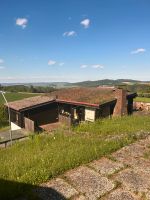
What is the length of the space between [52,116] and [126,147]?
68.1 ft

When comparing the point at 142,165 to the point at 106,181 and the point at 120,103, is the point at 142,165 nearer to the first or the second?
the point at 106,181

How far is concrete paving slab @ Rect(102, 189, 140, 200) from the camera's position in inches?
140

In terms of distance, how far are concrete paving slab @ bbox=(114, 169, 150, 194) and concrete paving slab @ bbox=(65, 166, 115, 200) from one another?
28 centimetres

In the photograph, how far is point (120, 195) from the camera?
3643mm

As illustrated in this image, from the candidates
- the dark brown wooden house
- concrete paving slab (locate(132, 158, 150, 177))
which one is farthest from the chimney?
concrete paving slab (locate(132, 158, 150, 177))

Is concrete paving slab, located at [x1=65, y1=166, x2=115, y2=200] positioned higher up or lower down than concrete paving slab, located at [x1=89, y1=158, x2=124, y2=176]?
lower down

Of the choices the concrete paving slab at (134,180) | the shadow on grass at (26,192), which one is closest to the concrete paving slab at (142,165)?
the concrete paving slab at (134,180)

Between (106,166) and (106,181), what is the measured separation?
734 millimetres

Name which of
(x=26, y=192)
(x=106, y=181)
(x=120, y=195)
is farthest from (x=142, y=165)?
(x=26, y=192)

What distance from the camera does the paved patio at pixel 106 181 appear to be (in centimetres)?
366

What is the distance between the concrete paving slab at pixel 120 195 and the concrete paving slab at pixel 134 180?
0.17 m

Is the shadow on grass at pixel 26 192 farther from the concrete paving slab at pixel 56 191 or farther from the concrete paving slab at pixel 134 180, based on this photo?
the concrete paving slab at pixel 134 180

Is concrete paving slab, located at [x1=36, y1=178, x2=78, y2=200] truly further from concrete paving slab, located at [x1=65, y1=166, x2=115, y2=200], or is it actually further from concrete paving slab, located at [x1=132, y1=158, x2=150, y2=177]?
concrete paving slab, located at [x1=132, y1=158, x2=150, y2=177]

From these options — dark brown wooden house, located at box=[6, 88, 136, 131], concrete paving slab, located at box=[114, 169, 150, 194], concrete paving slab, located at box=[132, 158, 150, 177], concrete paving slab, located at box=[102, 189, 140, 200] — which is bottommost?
dark brown wooden house, located at box=[6, 88, 136, 131]
